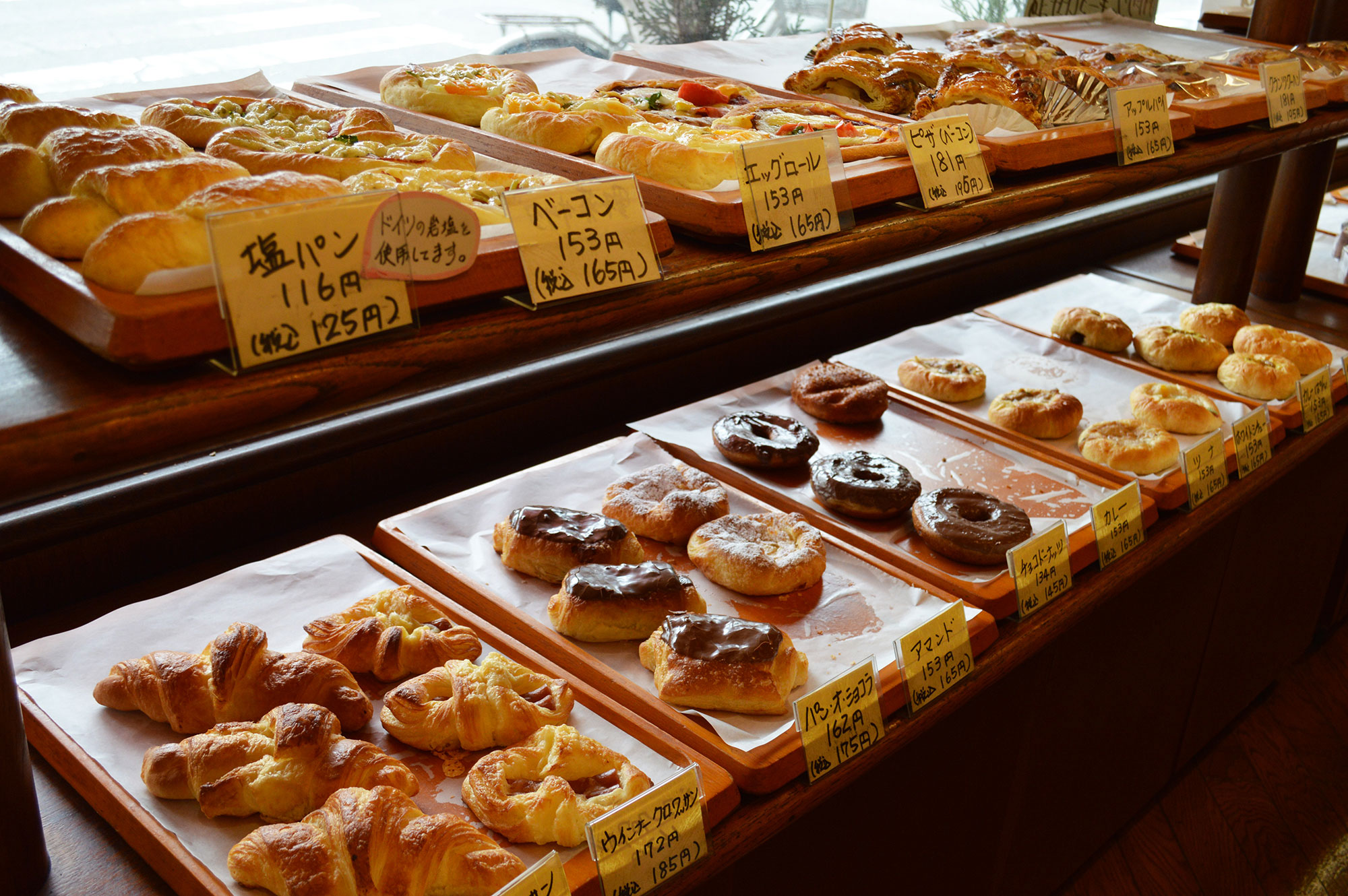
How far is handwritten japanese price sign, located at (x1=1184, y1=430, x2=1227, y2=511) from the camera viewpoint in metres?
1.74

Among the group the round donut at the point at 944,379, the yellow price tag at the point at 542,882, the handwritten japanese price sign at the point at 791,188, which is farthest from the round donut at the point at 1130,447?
the yellow price tag at the point at 542,882

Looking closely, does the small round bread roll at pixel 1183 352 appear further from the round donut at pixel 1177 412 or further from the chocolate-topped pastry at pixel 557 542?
the chocolate-topped pastry at pixel 557 542

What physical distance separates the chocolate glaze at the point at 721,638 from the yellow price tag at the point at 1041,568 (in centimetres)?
40

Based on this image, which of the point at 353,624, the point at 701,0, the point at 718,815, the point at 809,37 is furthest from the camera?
the point at 701,0

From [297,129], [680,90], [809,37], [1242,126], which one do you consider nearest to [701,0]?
[809,37]

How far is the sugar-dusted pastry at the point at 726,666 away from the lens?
116cm

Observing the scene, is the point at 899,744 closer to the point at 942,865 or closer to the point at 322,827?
the point at 942,865

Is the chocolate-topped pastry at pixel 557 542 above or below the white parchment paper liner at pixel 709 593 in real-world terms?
above

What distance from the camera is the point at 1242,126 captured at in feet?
6.15

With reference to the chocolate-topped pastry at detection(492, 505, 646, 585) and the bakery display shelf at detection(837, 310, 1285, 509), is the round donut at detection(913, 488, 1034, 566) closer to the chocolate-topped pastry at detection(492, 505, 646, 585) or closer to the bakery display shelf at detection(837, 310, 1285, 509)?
the bakery display shelf at detection(837, 310, 1285, 509)

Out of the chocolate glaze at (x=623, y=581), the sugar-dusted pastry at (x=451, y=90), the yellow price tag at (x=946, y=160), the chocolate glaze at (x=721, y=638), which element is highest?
the sugar-dusted pastry at (x=451, y=90)

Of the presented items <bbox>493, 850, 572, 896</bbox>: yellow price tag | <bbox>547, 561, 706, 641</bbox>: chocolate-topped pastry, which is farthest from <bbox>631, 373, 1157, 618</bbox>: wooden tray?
<bbox>493, 850, 572, 896</bbox>: yellow price tag

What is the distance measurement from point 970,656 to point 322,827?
0.79m

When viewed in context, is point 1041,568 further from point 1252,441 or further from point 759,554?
point 1252,441
